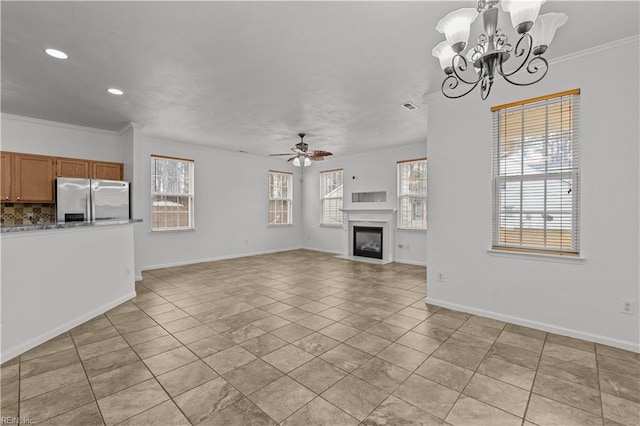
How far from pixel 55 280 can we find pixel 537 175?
204 inches

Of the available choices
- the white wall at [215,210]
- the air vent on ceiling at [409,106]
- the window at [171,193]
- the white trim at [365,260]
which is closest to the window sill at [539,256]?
the air vent on ceiling at [409,106]

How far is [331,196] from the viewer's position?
337 inches

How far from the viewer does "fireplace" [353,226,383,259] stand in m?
7.24

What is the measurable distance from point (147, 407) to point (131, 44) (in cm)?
296

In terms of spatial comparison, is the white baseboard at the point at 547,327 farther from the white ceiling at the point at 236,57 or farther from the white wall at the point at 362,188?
the white wall at the point at 362,188

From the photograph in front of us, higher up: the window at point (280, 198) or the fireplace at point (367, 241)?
the window at point (280, 198)

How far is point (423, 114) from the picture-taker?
462cm

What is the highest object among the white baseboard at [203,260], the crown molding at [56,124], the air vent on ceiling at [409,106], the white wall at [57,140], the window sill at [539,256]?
the air vent on ceiling at [409,106]

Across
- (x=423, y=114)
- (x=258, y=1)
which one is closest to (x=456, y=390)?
(x=258, y=1)

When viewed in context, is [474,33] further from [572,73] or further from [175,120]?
[175,120]

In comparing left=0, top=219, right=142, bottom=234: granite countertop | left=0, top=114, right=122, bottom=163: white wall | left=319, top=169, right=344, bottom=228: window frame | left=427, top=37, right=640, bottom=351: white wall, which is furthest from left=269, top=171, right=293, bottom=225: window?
left=427, top=37, right=640, bottom=351: white wall

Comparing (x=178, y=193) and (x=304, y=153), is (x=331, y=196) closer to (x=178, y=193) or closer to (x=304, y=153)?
(x=304, y=153)

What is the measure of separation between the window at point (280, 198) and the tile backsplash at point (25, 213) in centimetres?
474

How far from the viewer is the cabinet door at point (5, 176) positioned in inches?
173
